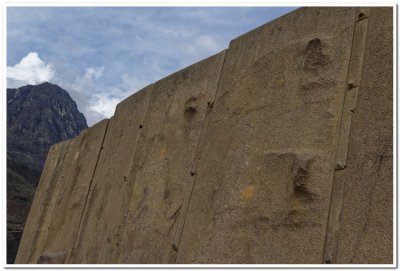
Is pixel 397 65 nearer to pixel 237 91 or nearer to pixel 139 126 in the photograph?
pixel 237 91

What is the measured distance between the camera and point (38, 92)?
2039 inches

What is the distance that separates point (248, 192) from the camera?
2727mm

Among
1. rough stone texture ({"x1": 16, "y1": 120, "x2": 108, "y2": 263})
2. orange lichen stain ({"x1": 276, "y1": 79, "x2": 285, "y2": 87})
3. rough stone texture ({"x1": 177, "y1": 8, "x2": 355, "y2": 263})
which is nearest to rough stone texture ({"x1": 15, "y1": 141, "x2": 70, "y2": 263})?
rough stone texture ({"x1": 16, "y1": 120, "x2": 108, "y2": 263})

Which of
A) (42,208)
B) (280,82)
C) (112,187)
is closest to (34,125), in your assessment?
(42,208)

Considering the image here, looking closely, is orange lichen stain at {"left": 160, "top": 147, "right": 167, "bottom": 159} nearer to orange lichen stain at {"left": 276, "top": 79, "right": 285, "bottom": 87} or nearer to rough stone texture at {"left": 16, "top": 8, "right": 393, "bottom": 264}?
rough stone texture at {"left": 16, "top": 8, "right": 393, "bottom": 264}

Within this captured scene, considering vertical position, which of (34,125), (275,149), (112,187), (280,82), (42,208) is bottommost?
(42,208)

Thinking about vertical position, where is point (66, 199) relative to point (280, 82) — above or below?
below

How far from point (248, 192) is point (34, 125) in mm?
47152

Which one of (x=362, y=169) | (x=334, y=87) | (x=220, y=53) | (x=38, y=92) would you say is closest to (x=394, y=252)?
(x=362, y=169)

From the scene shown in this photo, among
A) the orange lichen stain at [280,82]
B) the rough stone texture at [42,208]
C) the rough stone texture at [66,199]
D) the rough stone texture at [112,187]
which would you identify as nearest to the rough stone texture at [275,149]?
the orange lichen stain at [280,82]

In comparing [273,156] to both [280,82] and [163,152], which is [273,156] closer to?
[280,82]

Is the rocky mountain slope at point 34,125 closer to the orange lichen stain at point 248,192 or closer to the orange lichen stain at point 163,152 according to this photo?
the orange lichen stain at point 163,152

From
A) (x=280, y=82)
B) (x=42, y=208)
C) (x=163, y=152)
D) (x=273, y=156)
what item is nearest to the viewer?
(x=273, y=156)

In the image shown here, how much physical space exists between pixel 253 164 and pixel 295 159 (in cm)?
31
